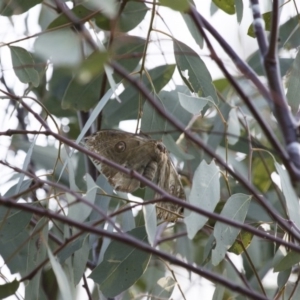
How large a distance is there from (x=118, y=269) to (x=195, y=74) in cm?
43

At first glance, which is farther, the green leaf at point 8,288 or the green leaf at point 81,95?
the green leaf at point 81,95

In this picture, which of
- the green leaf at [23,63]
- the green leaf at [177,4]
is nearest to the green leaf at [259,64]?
the green leaf at [23,63]

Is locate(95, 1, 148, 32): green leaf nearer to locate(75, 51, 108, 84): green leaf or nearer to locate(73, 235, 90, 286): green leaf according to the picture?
locate(73, 235, 90, 286): green leaf

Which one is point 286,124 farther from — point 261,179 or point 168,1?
point 261,179

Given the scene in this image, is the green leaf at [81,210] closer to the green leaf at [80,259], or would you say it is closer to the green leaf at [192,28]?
the green leaf at [80,259]

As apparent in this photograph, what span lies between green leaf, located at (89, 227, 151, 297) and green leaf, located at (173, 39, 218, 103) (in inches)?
14.3

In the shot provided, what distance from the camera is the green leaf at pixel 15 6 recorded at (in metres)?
1.46

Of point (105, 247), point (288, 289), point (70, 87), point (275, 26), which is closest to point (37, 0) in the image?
point (70, 87)

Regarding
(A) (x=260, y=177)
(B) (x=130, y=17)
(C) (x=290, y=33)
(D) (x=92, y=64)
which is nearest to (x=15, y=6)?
(B) (x=130, y=17)

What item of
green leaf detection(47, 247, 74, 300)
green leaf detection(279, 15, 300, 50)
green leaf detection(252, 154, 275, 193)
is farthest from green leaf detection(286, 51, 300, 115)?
green leaf detection(252, 154, 275, 193)

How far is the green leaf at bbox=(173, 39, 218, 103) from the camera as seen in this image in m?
1.48

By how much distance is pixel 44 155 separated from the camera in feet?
6.95

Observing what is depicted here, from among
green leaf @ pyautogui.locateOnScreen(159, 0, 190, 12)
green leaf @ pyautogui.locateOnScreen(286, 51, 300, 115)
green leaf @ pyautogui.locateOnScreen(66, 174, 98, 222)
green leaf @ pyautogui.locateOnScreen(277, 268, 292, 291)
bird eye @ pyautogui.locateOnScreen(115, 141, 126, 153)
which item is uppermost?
green leaf @ pyautogui.locateOnScreen(159, 0, 190, 12)

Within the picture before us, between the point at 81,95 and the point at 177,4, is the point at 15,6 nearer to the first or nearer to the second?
the point at 81,95
